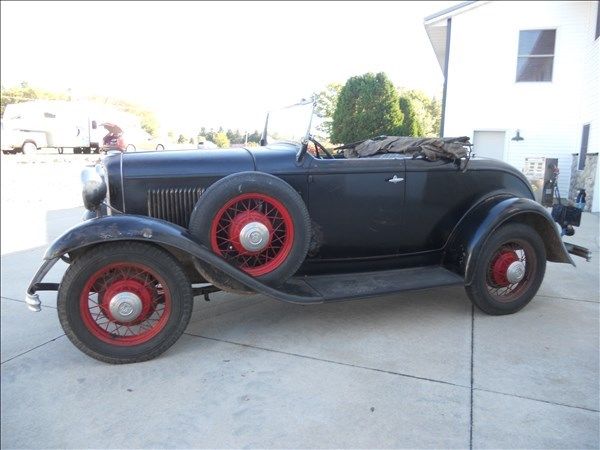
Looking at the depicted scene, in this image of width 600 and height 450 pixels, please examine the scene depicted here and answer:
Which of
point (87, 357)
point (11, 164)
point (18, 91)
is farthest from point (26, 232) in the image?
point (18, 91)

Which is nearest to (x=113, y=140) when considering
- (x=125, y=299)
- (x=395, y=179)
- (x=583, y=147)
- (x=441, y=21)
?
(x=125, y=299)

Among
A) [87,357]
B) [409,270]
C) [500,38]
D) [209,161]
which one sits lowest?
[87,357]

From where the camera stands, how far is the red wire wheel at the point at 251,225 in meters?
2.95

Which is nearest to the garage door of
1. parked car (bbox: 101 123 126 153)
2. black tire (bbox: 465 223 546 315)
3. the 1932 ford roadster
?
the 1932 ford roadster

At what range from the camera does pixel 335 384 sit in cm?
261

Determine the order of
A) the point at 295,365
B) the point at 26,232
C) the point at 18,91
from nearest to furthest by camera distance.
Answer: the point at 295,365
the point at 26,232
the point at 18,91

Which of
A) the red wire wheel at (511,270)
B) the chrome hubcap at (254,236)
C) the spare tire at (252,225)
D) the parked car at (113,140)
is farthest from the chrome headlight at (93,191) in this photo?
the red wire wheel at (511,270)

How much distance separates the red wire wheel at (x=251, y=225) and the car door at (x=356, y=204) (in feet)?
1.33

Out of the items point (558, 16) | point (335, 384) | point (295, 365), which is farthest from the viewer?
point (558, 16)

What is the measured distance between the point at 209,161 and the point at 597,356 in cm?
295

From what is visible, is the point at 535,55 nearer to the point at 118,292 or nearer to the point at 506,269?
the point at 506,269

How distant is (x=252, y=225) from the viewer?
295 centimetres

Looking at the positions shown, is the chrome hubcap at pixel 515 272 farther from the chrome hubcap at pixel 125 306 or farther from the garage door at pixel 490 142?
the garage door at pixel 490 142

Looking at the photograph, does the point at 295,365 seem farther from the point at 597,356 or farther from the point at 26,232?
the point at 26,232
